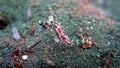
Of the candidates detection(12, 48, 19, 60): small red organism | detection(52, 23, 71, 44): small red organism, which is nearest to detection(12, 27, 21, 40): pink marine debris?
detection(12, 48, 19, 60): small red organism

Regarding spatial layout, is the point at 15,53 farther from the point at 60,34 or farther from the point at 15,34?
the point at 60,34

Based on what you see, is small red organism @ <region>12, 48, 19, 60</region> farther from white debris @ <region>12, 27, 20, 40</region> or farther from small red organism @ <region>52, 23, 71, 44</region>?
small red organism @ <region>52, 23, 71, 44</region>

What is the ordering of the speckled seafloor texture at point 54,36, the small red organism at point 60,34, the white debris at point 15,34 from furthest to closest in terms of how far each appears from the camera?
the white debris at point 15,34 → the small red organism at point 60,34 → the speckled seafloor texture at point 54,36

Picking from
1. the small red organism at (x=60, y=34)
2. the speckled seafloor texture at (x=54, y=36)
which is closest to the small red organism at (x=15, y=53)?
the speckled seafloor texture at (x=54, y=36)

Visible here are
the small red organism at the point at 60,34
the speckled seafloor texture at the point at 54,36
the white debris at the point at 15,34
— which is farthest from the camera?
the white debris at the point at 15,34

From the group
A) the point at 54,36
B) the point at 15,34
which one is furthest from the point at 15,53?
the point at 54,36

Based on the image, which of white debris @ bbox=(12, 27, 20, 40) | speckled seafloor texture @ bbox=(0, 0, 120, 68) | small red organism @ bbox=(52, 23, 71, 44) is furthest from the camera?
white debris @ bbox=(12, 27, 20, 40)

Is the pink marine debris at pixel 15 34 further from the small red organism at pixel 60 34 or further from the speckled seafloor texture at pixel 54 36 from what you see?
the small red organism at pixel 60 34

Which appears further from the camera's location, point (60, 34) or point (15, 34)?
point (15, 34)

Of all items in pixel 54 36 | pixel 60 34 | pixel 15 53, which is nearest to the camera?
pixel 15 53

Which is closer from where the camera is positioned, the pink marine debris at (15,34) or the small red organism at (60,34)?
the small red organism at (60,34)

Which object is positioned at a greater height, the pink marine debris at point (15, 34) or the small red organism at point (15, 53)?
the pink marine debris at point (15, 34)
